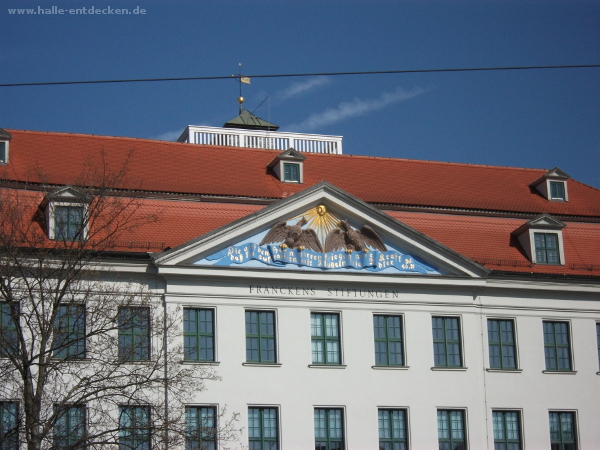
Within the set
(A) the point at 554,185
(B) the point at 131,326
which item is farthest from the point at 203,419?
(A) the point at 554,185

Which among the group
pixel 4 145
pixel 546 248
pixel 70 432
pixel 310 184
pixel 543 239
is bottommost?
pixel 70 432

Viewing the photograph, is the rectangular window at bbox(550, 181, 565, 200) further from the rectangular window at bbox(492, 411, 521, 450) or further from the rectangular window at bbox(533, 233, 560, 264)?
the rectangular window at bbox(492, 411, 521, 450)

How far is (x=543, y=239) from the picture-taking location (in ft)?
156

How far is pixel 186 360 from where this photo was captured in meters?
41.1

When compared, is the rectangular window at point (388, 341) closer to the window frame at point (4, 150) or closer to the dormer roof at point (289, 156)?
the dormer roof at point (289, 156)

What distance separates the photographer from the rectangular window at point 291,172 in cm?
4764

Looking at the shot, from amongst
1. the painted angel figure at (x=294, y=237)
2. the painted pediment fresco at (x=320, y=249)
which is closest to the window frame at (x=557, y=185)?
the painted pediment fresco at (x=320, y=249)

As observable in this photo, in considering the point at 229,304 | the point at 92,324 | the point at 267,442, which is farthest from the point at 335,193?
the point at 92,324

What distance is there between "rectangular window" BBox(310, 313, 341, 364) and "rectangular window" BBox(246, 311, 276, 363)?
150cm

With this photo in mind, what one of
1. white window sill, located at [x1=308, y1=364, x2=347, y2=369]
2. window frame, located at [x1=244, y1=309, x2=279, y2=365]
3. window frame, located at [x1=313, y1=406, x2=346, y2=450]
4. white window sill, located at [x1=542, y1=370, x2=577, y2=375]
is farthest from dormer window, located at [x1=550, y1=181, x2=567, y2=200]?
window frame, located at [x1=244, y1=309, x2=279, y2=365]

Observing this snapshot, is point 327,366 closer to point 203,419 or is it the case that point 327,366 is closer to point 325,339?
point 325,339

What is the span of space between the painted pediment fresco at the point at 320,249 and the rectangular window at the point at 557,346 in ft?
16.7

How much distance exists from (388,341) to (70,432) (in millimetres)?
13013

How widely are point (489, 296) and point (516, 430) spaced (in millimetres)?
4911
